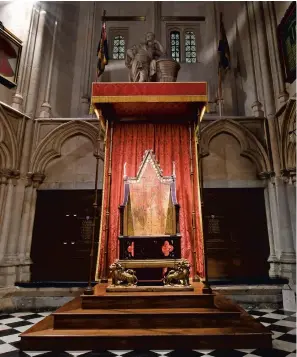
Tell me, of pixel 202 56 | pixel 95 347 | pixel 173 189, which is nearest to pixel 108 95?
pixel 173 189

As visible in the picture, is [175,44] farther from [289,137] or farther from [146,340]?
[146,340]

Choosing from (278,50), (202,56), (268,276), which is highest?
(202,56)

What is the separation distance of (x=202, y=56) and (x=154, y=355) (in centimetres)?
689

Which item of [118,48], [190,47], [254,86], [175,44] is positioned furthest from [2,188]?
[190,47]

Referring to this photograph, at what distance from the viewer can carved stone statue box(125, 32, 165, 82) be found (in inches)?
217

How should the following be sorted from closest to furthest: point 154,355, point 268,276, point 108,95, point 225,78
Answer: point 154,355 → point 108,95 → point 268,276 → point 225,78

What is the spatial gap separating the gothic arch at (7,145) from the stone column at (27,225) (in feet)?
1.36

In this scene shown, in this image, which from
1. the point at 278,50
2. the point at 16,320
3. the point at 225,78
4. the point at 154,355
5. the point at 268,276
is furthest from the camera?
the point at 225,78

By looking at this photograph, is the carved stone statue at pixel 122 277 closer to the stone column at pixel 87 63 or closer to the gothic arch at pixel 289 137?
the gothic arch at pixel 289 137

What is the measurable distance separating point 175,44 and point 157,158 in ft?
13.8

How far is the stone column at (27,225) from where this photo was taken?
15.5 ft

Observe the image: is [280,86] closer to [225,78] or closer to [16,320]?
[225,78]

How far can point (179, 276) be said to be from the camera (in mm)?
3410

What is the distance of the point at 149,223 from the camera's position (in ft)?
14.2
